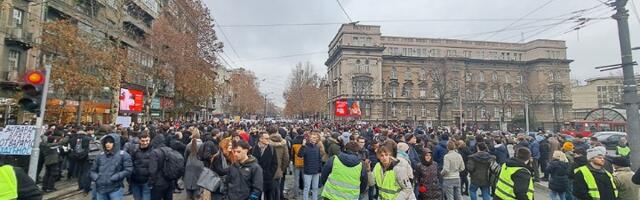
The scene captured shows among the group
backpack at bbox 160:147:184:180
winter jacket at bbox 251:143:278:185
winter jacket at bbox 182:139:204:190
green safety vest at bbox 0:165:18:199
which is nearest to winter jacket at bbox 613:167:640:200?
winter jacket at bbox 251:143:278:185

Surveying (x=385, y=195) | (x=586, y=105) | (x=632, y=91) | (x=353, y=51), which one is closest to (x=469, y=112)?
(x=353, y=51)

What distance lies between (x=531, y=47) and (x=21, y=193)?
309ft

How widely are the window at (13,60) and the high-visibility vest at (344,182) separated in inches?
1062

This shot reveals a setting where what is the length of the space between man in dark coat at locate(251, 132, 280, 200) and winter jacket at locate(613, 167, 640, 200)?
576 centimetres

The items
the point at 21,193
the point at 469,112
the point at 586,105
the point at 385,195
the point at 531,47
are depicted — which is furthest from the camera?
the point at 586,105

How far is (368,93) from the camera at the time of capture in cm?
6944

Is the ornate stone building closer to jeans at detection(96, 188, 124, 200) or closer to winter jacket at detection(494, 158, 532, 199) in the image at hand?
jeans at detection(96, 188, 124, 200)

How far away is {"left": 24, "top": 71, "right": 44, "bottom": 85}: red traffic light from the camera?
20.6 feet

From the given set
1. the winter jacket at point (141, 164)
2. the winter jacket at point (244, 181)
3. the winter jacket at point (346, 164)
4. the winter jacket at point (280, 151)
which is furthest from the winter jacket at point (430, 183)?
the winter jacket at point (141, 164)

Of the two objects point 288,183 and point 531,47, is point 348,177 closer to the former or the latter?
point 288,183

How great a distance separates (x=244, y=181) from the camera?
185 inches

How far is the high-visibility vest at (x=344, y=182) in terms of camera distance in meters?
5.18

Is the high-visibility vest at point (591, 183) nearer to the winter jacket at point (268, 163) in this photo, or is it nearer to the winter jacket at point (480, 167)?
the winter jacket at point (480, 167)

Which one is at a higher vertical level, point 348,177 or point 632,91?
point 632,91
